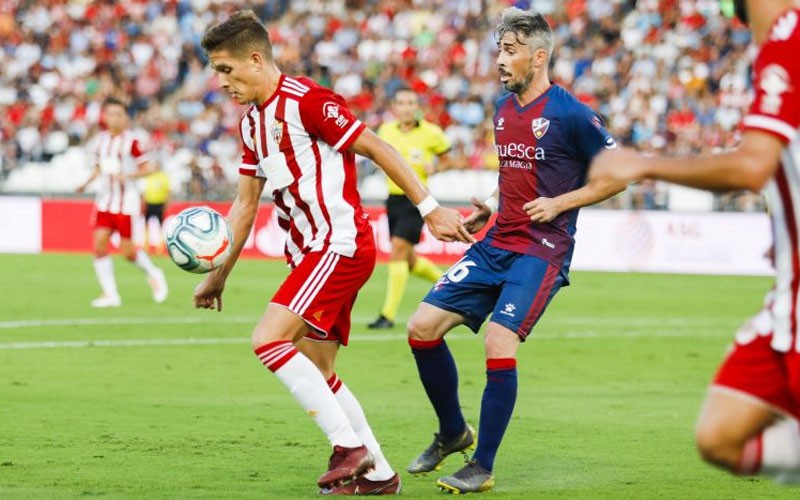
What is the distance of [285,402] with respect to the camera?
33.8ft

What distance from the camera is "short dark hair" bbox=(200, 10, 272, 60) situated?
6.85m

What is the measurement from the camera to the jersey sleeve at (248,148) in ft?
23.5

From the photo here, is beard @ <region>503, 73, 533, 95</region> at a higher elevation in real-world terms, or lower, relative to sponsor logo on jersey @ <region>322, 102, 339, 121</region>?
higher

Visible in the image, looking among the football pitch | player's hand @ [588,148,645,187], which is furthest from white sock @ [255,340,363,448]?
player's hand @ [588,148,645,187]

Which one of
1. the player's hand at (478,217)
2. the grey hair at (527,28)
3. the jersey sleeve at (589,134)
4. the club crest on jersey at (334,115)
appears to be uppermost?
the grey hair at (527,28)

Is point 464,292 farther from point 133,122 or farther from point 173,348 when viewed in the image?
point 133,122

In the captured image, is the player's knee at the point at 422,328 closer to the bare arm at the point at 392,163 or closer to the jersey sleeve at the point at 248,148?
the bare arm at the point at 392,163

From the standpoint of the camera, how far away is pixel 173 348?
13.7 meters

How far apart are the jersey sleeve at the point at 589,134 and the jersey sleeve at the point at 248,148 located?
1724 millimetres

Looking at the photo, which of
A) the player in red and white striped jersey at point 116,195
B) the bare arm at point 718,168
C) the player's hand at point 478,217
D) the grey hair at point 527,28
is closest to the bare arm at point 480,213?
the player's hand at point 478,217

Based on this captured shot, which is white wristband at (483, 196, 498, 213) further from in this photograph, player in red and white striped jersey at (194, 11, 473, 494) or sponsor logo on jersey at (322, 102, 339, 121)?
sponsor logo on jersey at (322, 102, 339, 121)

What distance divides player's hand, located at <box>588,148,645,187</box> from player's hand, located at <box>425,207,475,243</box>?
210cm

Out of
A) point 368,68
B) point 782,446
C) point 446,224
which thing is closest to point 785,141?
point 782,446

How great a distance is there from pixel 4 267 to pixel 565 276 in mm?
18395
